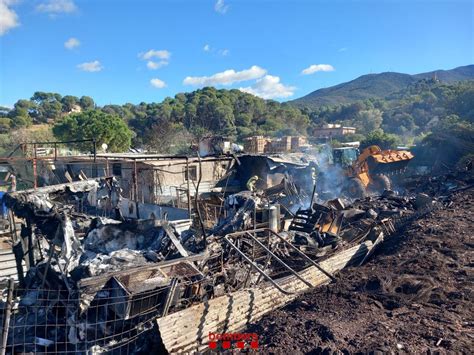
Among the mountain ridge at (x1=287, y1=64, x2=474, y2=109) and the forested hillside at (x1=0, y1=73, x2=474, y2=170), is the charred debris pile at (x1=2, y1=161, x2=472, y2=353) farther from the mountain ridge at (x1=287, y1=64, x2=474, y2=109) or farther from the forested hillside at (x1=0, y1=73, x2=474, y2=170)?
the mountain ridge at (x1=287, y1=64, x2=474, y2=109)

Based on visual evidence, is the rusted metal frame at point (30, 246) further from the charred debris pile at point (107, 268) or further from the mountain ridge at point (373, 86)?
the mountain ridge at point (373, 86)

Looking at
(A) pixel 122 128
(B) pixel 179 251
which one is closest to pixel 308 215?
(B) pixel 179 251

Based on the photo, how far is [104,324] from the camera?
15.6 feet

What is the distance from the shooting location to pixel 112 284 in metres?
4.72

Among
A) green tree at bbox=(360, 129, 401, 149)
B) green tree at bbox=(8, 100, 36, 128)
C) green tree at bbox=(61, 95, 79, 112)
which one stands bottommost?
green tree at bbox=(360, 129, 401, 149)

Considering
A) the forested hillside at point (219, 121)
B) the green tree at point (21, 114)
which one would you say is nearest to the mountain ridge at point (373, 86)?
the forested hillside at point (219, 121)

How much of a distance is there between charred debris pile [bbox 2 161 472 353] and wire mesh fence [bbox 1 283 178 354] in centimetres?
1

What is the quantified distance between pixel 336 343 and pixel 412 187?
16.1m

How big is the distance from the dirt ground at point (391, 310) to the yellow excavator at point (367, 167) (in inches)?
378

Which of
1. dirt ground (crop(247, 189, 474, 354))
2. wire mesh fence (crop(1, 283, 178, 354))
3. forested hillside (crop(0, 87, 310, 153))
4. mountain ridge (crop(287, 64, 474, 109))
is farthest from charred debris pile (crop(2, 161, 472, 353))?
mountain ridge (crop(287, 64, 474, 109))

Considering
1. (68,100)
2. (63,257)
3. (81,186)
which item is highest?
(68,100)

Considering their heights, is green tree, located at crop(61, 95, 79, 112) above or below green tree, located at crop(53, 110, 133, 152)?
above

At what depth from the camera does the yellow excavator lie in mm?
18234

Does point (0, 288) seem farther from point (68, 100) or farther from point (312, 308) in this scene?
point (68, 100)
